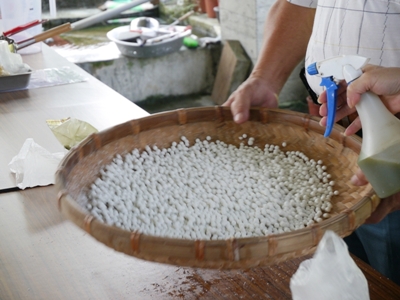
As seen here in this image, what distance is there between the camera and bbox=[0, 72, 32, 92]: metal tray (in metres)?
2.11

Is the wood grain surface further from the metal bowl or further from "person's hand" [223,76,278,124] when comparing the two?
the metal bowl

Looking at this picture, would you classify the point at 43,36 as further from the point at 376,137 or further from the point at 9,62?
the point at 376,137

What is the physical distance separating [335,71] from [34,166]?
81cm

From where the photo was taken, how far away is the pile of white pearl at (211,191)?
3.59 ft

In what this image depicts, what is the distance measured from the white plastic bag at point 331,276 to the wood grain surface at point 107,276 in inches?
8.6

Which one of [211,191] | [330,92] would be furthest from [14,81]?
[330,92]

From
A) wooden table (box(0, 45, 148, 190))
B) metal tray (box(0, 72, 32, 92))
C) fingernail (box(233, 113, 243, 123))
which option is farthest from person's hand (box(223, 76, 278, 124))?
metal tray (box(0, 72, 32, 92))

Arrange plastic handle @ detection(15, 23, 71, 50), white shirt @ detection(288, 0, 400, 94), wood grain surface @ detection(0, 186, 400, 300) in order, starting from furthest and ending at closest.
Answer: plastic handle @ detection(15, 23, 71, 50) < white shirt @ detection(288, 0, 400, 94) < wood grain surface @ detection(0, 186, 400, 300)

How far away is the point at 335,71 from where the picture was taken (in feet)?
3.52

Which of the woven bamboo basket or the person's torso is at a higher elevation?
the person's torso

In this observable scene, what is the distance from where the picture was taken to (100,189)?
1.22 m

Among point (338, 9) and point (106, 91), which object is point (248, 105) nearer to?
point (338, 9)

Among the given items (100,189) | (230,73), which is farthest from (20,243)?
(230,73)

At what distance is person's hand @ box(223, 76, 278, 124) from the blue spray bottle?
40 centimetres
